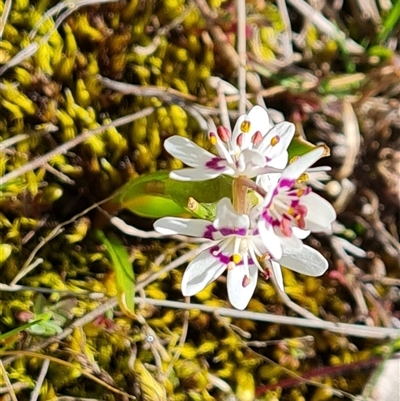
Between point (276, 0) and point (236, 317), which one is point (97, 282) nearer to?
point (236, 317)

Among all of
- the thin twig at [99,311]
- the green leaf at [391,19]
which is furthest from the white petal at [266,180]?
the green leaf at [391,19]

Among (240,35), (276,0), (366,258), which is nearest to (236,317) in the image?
(366,258)

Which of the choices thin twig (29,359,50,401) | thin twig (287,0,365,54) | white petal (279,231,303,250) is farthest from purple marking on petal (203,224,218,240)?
thin twig (287,0,365,54)

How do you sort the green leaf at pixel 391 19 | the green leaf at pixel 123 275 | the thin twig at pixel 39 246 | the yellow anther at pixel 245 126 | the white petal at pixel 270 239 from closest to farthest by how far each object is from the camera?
the white petal at pixel 270 239 < the yellow anther at pixel 245 126 < the green leaf at pixel 123 275 < the thin twig at pixel 39 246 < the green leaf at pixel 391 19

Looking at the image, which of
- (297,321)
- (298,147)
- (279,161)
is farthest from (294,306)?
(279,161)

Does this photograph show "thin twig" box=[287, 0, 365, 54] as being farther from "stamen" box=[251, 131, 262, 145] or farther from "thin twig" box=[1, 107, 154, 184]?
"stamen" box=[251, 131, 262, 145]

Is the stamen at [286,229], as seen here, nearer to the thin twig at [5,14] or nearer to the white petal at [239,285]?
the white petal at [239,285]

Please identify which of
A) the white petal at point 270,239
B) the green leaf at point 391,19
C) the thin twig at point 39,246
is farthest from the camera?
the green leaf at point 391,19

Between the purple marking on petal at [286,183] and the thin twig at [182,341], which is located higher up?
the purple marking on petal at [286,183]

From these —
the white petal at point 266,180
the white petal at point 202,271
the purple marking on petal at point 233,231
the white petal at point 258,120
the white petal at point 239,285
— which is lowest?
the white petal at point 239,285
